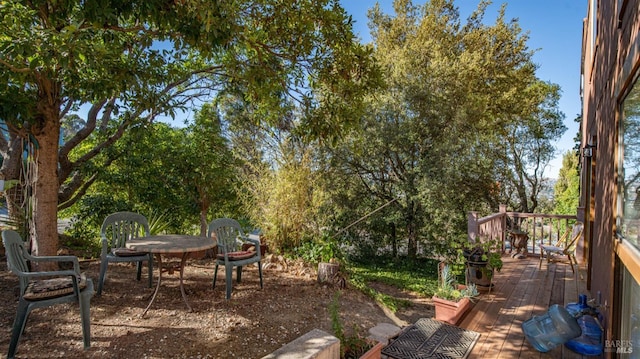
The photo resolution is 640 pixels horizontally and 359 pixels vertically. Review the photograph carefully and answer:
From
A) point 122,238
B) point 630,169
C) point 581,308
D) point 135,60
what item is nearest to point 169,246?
point 122,238

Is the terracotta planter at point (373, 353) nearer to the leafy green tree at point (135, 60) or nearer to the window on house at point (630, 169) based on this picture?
the window on house at point (630, 169)

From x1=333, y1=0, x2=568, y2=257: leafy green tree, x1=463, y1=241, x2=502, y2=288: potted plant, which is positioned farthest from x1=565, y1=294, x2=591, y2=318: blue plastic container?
x1=333, y1=0, x2=568, y2=257: leafy green tree

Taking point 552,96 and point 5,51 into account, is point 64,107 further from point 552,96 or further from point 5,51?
point 552,96

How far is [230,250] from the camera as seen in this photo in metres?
4.49

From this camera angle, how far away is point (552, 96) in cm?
1280

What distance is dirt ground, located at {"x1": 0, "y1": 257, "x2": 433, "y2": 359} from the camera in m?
2.56

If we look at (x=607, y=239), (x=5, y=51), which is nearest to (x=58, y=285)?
(x=5, y=51)

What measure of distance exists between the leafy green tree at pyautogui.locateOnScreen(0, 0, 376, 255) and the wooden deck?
2.54 meters

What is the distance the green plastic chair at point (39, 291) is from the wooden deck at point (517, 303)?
3144 mm

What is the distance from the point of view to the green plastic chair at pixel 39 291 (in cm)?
226

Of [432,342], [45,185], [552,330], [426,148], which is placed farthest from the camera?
[426,148]

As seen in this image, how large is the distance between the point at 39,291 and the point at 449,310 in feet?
11.9

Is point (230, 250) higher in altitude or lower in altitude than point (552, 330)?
higher

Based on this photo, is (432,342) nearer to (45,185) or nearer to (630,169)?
(630,169)
